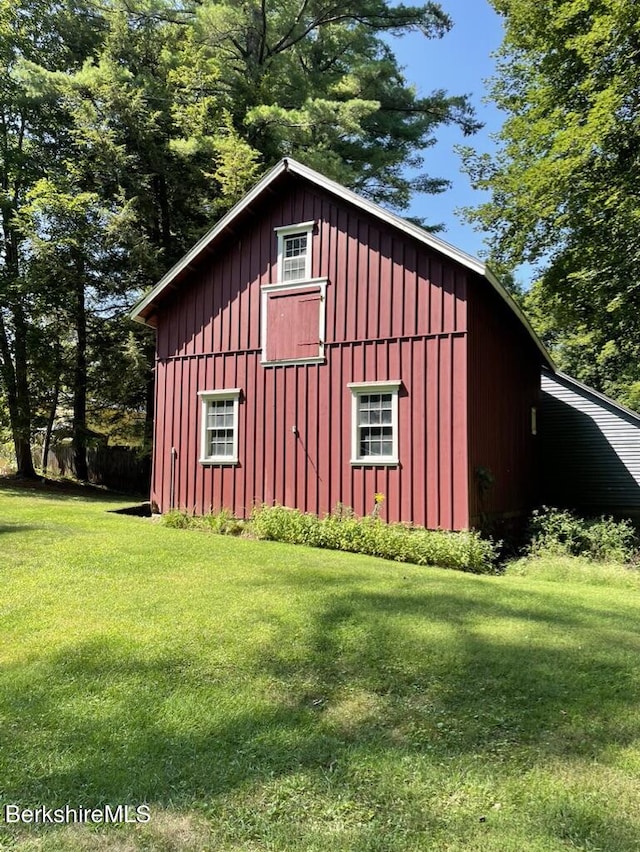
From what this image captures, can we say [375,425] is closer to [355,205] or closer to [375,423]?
[375,423]

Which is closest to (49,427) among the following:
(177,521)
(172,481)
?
(172,481)

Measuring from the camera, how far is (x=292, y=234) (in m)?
12.2

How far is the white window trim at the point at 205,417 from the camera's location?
12.4m

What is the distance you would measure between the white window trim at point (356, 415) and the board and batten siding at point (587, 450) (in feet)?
→ 23.5

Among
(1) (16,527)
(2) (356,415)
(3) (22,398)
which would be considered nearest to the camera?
(1) (16,527)

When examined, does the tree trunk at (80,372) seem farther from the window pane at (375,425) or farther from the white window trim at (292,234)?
the window pane at (375,425)

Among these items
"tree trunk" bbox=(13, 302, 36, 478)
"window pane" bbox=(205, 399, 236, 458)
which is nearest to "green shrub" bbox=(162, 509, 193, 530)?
"window pane" bbox=(205, 399, 236, 458)

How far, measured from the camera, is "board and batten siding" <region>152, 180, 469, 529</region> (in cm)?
1033

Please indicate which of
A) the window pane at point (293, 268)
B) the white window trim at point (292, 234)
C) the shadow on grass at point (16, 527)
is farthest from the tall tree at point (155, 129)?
the shadow on grass at point (16, 527)

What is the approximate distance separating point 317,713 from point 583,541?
989 cm

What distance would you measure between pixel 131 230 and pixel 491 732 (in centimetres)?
1908

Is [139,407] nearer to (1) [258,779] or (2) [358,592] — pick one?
(2) [358,592]

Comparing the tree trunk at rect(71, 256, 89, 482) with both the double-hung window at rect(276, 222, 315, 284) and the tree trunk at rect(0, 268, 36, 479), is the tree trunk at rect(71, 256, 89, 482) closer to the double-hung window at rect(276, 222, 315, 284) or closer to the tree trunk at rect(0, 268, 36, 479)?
the tree trunk at rect(0, 268, 36, 479)

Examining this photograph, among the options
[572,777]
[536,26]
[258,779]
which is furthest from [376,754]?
[536,26]
